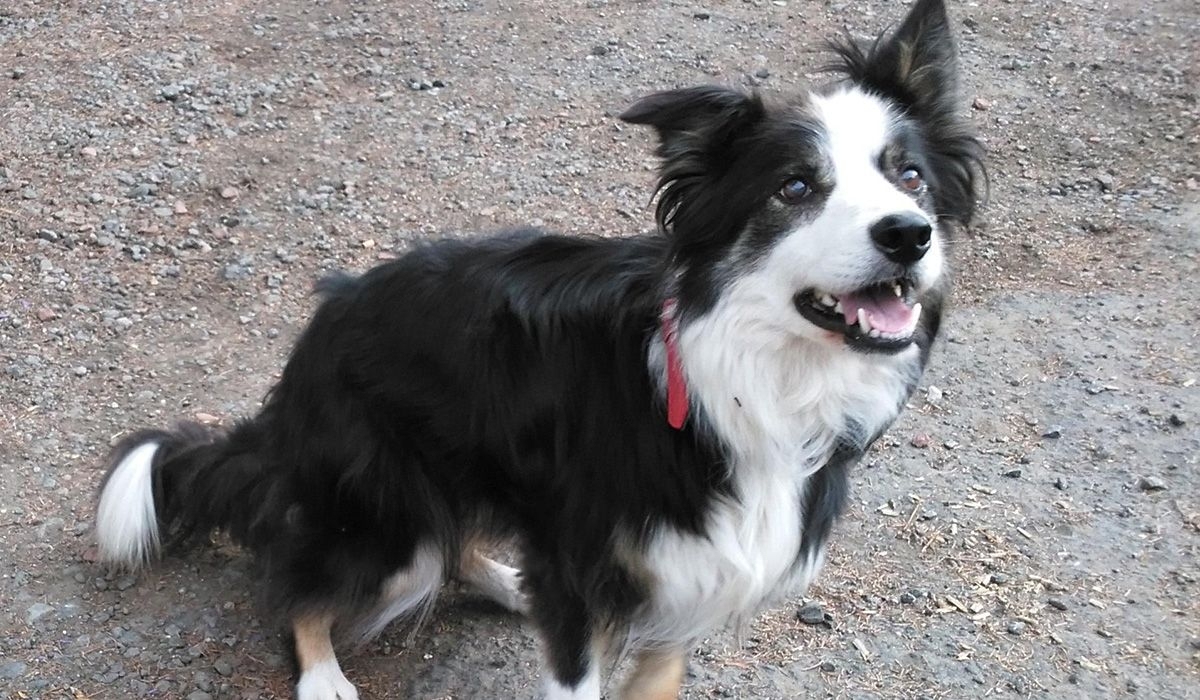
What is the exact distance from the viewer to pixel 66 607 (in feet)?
10.8

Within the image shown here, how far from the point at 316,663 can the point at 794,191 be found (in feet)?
6.45

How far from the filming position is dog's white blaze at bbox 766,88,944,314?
7.39ft

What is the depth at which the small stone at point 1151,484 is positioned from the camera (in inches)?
160

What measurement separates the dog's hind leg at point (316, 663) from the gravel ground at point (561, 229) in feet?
0.56

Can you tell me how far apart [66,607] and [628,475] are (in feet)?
6.41

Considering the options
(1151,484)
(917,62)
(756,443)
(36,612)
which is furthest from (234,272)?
(1151,484)

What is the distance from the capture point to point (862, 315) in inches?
91.2

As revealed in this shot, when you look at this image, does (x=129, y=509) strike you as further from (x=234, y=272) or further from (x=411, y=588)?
(x=234, y=272)

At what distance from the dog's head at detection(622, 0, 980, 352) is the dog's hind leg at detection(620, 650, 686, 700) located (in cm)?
115

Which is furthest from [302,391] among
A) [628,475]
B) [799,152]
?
[799,152]

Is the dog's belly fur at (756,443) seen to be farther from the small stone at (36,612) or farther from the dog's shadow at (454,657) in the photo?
the small stone at (36,612)

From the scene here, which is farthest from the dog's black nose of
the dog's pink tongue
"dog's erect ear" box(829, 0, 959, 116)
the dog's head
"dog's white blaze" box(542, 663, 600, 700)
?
"dog's white blaze" box(542, 663, 600, 700)

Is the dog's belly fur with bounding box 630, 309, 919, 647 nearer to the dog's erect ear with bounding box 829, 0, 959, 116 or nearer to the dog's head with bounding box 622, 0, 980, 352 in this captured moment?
the dog's head with bounding box 622, 0, 980, 352

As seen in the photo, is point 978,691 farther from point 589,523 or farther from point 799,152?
point 799,152
